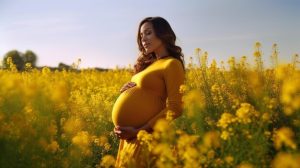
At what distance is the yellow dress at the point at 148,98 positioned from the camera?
352 cm

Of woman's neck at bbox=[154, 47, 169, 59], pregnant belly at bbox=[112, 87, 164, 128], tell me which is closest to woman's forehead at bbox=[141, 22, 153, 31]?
woman's neck at bbox=[154, 47, 169, 59]

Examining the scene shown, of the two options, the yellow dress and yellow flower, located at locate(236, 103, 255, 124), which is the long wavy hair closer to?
the yellow dress

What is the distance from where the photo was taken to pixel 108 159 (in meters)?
3.04

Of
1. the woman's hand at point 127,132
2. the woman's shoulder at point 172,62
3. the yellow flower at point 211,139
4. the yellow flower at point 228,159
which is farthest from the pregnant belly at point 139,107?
the yellow flower at point 228,159

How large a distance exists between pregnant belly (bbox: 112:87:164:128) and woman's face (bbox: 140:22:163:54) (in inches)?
13.0

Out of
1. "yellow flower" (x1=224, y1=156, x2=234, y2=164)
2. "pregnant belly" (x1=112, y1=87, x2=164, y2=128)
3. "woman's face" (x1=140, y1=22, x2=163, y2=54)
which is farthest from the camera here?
"woman's face" (x1=140, y1=22, x2=163, y2=54)

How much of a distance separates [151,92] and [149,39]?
41cm

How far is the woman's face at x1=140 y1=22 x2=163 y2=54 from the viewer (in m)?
3.80

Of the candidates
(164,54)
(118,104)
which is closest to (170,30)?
(164,54)

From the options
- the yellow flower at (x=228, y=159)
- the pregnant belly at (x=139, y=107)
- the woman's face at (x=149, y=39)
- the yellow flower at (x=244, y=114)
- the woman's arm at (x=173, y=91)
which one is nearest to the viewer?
the yellow flower at (x=228, y=159)

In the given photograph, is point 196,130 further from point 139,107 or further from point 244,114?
point 244,114

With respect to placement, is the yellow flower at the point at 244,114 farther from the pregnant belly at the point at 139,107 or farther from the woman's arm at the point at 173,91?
the pregnant belly at the point at 139,107

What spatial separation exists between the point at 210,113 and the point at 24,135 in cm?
179

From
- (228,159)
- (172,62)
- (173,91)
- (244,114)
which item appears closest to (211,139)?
(228,159)
